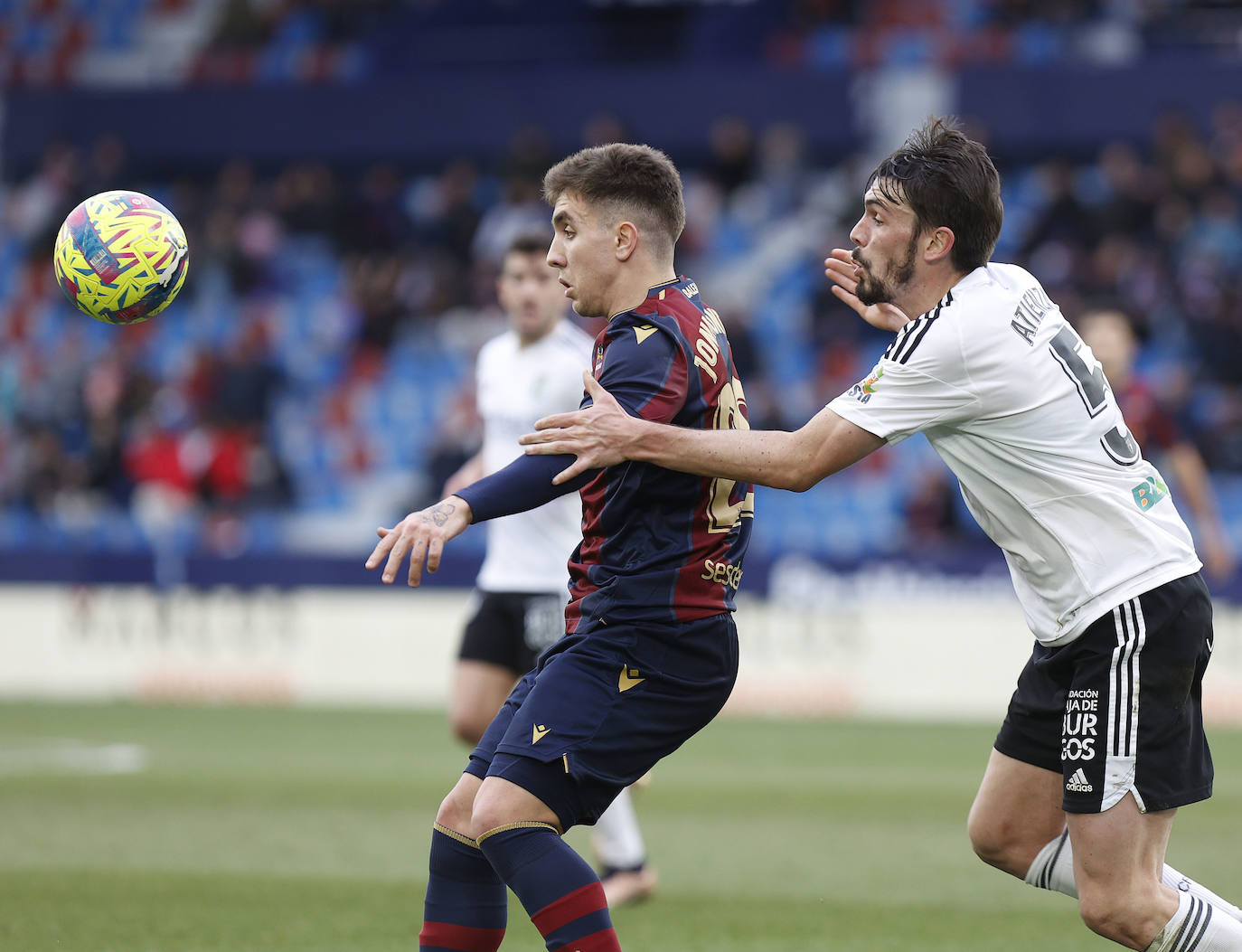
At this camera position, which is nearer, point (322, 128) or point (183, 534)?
point (183, 534)

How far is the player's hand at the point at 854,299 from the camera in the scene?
16.6ft

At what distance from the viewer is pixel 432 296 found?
20578 mm

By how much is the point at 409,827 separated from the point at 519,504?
199 inches

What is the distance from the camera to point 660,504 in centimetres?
439

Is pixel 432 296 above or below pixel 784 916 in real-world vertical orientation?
above

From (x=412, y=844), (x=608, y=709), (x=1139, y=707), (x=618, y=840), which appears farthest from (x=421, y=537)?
(x=412, y=844)

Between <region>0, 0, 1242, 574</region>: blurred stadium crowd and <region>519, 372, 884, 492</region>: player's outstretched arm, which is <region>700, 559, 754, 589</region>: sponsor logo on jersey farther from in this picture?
<region>0, 0, 1242, 574</region>: blurred stadium crowd

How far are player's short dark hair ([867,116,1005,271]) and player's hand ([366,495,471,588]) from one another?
1.47 meters

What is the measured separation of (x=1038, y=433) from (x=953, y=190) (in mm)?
690

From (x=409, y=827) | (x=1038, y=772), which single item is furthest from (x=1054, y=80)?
(x=1038, y=772)

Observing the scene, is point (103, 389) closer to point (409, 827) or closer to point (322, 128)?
point (322, 128)

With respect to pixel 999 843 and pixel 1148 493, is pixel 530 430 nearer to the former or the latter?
pixel 999 843

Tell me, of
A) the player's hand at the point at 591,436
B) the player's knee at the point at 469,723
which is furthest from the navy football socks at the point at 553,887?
the player's knee at the point at 469,723

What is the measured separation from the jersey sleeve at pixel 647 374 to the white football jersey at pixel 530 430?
3007 millimetres
